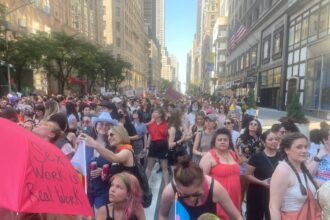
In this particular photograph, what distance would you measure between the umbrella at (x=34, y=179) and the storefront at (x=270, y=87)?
109 feet

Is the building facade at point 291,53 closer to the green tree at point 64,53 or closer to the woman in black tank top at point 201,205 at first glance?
the green tree at point 64,53

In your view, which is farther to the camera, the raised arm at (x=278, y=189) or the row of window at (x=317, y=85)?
the row of window at (x=317, y=85)

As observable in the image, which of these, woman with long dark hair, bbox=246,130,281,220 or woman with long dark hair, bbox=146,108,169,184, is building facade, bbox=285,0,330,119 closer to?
woman with long dark hair, bbox=146,108,169,184

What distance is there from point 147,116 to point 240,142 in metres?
6.89

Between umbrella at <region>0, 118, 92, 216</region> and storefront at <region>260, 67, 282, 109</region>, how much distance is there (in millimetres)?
33118

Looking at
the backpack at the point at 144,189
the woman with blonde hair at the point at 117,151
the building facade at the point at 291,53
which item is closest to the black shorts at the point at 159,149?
the woman with blonde hair at the point at 117,151

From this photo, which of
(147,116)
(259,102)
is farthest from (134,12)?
(147,116)

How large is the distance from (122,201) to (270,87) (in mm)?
36187

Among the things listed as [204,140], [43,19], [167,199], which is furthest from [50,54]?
[167,199]

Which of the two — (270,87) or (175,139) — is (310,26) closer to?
(270,87)

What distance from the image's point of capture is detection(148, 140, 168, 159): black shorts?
7.74 metres

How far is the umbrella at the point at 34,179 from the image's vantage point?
1581 millimetres

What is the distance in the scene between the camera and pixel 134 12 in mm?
113688

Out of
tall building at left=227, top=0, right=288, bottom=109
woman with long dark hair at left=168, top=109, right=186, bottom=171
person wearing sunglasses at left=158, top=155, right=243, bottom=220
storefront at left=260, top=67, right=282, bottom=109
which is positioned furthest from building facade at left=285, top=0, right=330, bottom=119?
person wearing sunglasses at left=158, top=155, right=243, bottom=220
